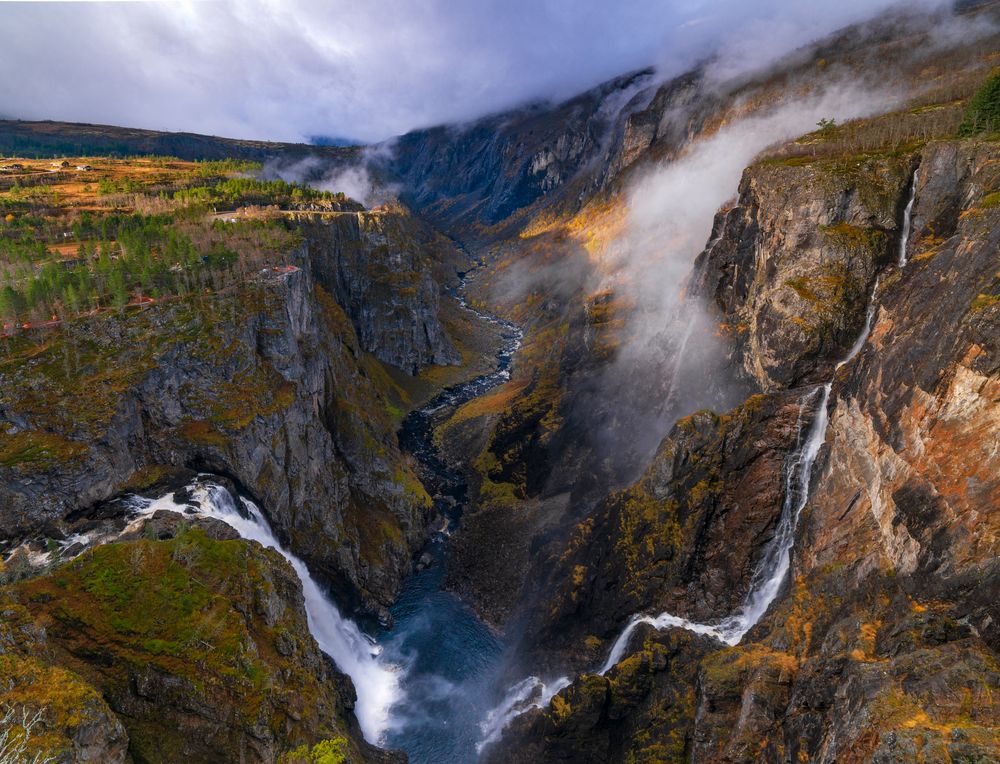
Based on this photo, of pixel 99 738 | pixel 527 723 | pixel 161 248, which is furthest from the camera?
pixel 161 248

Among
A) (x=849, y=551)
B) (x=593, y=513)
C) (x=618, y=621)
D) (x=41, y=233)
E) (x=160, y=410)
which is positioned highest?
(x=41, y=233)

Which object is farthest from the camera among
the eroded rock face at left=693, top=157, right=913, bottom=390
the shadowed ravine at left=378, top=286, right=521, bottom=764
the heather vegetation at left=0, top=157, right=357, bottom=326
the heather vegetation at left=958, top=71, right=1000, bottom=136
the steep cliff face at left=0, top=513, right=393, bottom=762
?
the heather vegetation at left=0, top=157, right=357, bottom=326

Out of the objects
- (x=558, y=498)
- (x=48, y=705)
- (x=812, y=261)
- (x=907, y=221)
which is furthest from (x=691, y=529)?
(x=48, y=705)

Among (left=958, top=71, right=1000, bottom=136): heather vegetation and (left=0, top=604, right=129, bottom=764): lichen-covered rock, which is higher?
(left=958, top=71, right=1000, bottom=136): heather vegetation

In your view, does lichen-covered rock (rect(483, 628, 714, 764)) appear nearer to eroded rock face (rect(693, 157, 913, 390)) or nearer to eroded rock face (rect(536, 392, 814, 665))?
eroded rock face (rect(536, 392, 814, 665))

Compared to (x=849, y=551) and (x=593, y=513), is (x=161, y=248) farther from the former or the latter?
(x=849, y=551)

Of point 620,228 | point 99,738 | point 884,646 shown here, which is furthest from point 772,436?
point 620,228

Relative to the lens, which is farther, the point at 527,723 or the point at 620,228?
the point at 620,228

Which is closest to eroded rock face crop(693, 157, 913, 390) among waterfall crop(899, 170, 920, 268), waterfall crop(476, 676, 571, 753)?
waterfall crop(899, 170, 920, 268)
